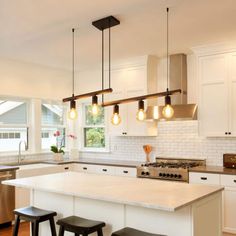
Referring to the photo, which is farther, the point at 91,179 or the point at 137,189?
the point at 91,179

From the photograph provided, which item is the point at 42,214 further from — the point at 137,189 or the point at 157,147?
the point at 157,147

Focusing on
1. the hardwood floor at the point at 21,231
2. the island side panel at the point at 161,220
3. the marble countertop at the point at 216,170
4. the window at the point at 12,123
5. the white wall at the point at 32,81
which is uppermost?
the white wall at the point at 32,81

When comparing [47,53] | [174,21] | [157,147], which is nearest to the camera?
[174,21]

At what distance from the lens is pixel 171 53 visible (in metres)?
5.21

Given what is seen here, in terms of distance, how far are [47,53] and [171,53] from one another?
2.08 metres

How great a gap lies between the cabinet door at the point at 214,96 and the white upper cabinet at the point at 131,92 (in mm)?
1055

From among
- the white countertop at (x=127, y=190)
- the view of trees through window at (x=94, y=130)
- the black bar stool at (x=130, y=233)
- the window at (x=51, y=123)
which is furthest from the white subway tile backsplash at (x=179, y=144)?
the black bar stool at (x=130, y=233)

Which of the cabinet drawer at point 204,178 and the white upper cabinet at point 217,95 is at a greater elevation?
the white upper cabinet at point 217,95

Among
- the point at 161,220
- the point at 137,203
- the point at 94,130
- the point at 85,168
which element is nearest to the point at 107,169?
the point at 85,168

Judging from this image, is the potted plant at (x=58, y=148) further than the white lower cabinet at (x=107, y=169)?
Yes

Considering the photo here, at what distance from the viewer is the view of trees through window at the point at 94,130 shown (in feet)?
21.7

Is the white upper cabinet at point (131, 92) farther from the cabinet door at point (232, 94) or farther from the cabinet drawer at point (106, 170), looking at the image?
the cabinet door at point (232, 94)

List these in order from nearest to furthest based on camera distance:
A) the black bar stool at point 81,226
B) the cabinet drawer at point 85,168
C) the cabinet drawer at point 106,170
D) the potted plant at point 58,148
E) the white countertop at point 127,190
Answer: the white countertop at point 127,190 → the black bar stool at point 81,226 → the cabinet drawer at point 106,170 → the cabinet drawer at point 85,168 → the potted plant at point 58,148

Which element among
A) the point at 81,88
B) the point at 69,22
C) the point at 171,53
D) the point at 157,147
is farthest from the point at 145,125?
the point at 69,22
